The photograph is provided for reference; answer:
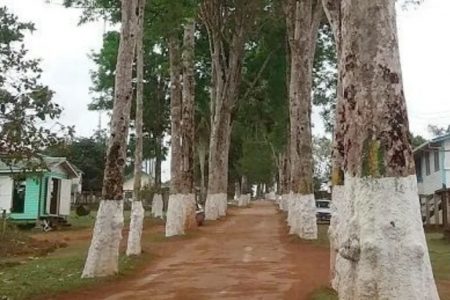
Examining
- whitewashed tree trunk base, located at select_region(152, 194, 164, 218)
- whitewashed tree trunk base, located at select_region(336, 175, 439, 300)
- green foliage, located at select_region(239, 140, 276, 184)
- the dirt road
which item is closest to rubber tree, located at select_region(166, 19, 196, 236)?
the dirt road

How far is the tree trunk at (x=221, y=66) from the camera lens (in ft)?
110

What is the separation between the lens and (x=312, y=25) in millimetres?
23641

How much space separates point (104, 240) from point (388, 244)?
964 cm

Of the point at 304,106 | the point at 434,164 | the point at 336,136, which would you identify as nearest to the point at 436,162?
the point at 434,164

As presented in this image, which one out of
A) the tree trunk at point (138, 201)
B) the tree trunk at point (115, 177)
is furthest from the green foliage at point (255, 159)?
the tree trunk at point (115, 177)

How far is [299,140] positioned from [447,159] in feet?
52.4

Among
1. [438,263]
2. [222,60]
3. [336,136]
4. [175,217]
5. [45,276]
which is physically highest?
[222,60]

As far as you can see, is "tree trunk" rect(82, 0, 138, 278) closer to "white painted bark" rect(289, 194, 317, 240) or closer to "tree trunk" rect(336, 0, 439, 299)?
"tree trunk" rect(336, 0, 439, 299)

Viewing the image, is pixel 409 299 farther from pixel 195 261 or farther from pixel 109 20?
pixel 109 20

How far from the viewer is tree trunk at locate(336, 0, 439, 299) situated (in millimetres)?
5742

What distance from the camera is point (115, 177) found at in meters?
14.8

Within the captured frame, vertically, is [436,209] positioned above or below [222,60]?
below

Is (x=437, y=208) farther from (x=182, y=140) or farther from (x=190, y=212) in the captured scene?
(x=182, y=140)

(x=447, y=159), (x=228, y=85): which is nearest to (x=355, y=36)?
(x=228, y=85)
